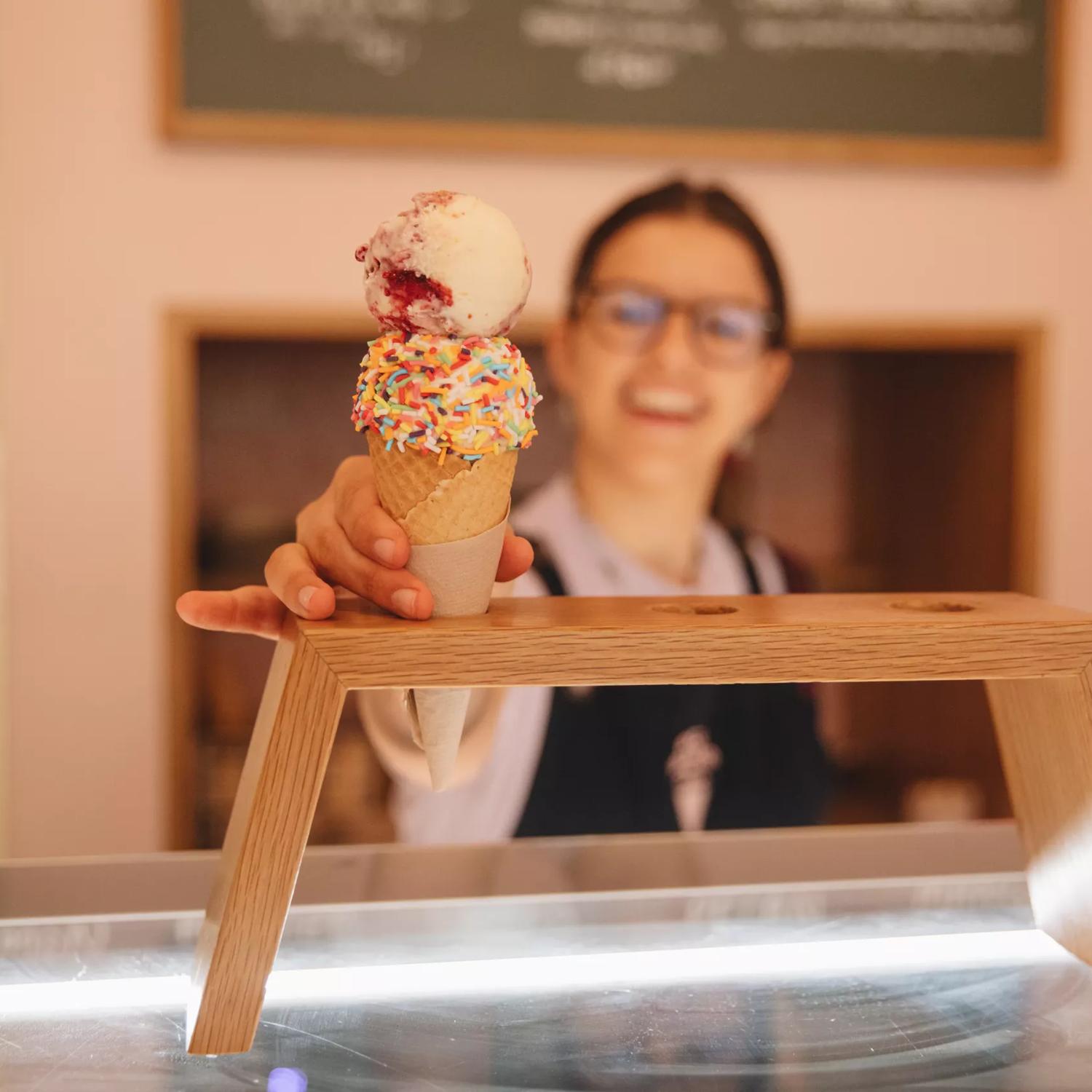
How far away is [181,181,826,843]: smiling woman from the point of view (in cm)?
230

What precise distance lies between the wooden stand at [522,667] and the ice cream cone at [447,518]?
0.10 ft

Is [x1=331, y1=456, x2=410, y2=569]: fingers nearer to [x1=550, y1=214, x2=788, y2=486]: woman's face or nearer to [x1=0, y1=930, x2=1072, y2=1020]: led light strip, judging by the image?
[x1=0, y1=930, x2=1072, y2=1020]: led light strip

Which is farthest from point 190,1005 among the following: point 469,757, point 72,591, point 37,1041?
point 72,591

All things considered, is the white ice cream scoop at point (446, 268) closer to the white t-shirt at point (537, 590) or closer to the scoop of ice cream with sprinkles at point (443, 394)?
the scoop of ice cream with sprinkles at point (443, 394)

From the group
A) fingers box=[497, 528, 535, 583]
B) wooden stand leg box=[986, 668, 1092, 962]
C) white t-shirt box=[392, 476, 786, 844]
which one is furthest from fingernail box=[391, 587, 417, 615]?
white t-shirt box=[392, 476, 786, 844]

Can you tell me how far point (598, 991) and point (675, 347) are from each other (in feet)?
5.59

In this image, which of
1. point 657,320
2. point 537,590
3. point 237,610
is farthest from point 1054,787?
point 657,320

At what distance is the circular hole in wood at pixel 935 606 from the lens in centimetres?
88

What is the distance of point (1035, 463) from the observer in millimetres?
2533

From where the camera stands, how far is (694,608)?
91cm

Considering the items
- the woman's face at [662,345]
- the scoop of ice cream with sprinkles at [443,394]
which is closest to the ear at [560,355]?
the woman's face at [662,345]

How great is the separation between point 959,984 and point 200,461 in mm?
2244

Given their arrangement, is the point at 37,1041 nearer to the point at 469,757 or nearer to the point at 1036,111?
the point at 469,757

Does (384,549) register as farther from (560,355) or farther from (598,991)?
(560,355)
